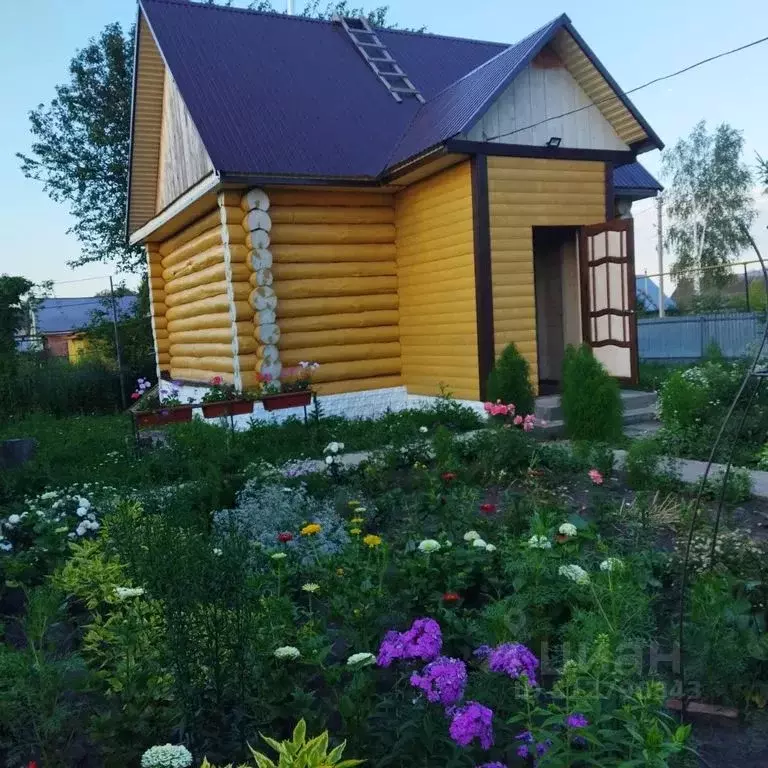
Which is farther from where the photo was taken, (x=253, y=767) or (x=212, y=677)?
(x=212, y=677)

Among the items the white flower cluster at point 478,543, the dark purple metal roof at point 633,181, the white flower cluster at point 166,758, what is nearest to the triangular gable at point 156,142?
the dark purple metal roof at point 633,181

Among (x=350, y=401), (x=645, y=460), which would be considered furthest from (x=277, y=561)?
(x=350, y=401)

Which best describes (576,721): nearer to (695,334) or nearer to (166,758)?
(166,758)

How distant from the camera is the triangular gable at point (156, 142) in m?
10.2

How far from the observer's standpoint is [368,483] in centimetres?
575

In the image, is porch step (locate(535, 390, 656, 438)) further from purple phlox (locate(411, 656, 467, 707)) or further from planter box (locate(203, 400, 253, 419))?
purple phlox (locate(411, 656, 467, 707))

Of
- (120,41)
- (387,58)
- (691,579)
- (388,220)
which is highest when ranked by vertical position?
(120,41)

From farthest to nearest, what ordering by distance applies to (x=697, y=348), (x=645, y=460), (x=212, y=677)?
(x=697, y=348)
(x=645, y=460)
(x=212, y=677)

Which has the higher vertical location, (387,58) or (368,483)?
(387,58)

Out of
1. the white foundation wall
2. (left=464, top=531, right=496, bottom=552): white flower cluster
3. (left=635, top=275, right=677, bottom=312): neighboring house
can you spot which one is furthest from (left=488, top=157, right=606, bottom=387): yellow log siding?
(left=635, top=275, right=677, bottom=312): neighboring house

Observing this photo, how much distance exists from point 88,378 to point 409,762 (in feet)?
46.2

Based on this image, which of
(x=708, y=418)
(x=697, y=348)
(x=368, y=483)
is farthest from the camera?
(x=697, y=348)

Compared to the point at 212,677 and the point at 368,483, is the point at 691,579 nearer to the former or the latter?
the point at 212,677

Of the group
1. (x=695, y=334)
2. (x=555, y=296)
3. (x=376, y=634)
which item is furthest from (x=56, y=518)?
(x=695, y=334)
